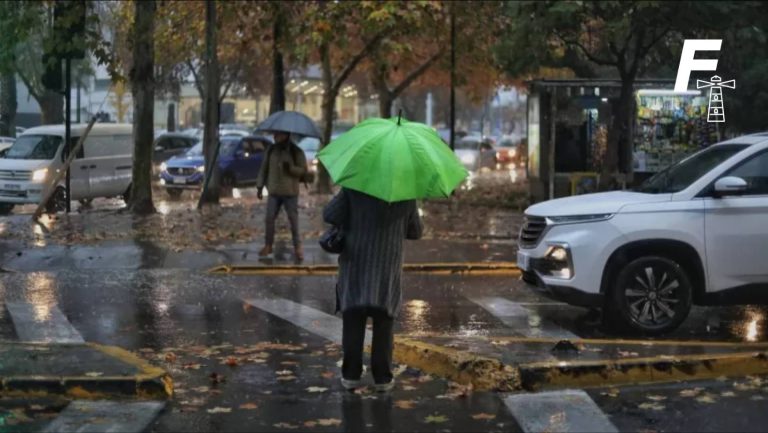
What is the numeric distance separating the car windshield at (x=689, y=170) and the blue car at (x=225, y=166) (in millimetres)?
20809

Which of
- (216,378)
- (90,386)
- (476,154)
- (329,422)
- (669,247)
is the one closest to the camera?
(329,422)

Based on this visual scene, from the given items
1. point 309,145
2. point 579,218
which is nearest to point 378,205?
point 579,218

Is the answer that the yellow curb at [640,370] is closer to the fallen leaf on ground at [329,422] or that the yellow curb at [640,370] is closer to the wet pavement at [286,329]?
the wet pavement at [286,329]

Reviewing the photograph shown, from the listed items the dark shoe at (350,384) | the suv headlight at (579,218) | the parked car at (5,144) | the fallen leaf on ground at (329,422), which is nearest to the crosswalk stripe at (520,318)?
the suv headlight at (579,218)

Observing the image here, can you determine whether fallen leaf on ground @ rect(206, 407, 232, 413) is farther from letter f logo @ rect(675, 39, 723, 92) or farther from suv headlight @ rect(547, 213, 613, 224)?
letter f logo @ rect(675, 39, 723, 92)

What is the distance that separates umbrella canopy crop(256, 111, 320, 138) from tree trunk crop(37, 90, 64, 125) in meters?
13.9

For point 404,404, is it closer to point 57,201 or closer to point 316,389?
point 316,389

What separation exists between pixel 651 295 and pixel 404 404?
11.1ft

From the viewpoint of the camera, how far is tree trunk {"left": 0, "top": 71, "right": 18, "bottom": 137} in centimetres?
1958

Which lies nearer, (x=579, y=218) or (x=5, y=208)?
(x=579, y=218)

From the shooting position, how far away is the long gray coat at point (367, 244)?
7309 millimetres

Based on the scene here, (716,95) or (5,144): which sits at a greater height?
(716,95)

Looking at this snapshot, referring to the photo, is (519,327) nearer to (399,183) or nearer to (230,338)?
(230,338)

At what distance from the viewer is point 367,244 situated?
732 cm
